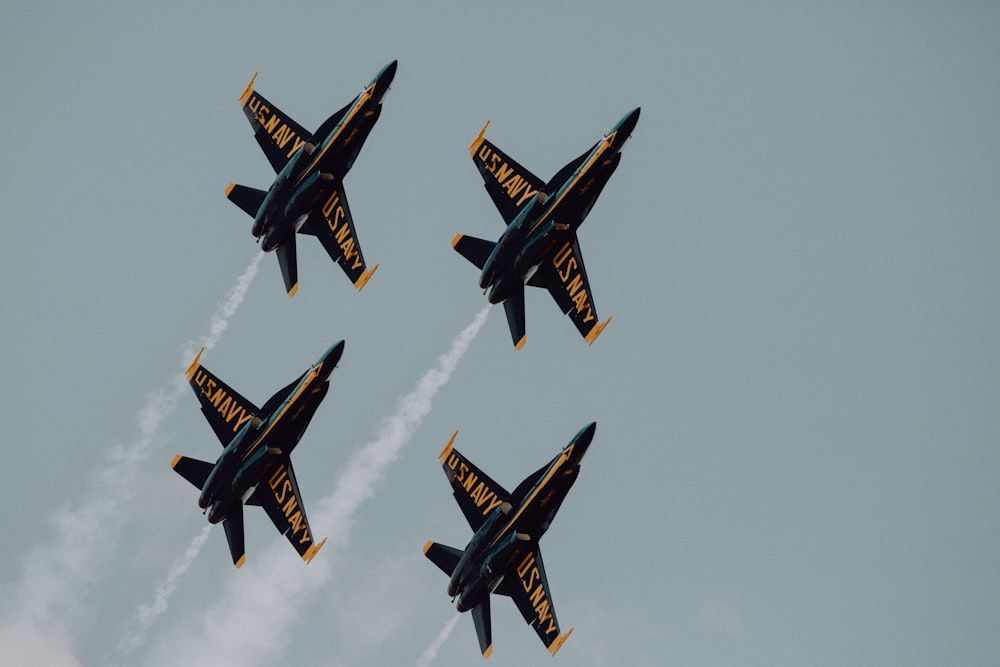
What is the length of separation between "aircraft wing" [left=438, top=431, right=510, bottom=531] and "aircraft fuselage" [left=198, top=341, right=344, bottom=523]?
7.12m

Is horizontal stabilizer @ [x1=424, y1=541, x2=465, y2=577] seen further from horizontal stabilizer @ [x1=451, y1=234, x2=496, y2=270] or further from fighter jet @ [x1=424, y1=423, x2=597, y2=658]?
horizontal stabilizer @ [x1=451, y1=234, x2=496, y2=270]

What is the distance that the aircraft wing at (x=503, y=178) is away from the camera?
335 feet

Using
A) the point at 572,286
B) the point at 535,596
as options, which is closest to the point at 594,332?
the point at 572,286

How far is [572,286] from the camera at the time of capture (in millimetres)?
102812

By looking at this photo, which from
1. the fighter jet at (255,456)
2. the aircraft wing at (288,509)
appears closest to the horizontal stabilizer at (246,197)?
the fighter jet at (255,456)

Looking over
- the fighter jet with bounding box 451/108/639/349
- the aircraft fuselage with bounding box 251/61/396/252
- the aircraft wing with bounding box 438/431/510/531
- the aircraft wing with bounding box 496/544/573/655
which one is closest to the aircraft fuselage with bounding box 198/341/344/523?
the aircraft wing with bounding box 438/431/510/531

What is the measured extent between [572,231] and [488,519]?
14.3 meters

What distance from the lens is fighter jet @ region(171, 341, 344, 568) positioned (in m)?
98.8

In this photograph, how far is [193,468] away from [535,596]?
17.6 meters

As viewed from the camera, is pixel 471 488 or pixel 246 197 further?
pixel 246 197

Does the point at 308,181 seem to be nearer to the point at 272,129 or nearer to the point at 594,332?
the point at 272,129

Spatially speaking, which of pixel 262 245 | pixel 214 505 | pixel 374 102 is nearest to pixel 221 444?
pixel 214 505

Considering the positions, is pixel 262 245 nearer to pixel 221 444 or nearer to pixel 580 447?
pixel 221 444

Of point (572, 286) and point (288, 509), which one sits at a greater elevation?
point (572, 286)
